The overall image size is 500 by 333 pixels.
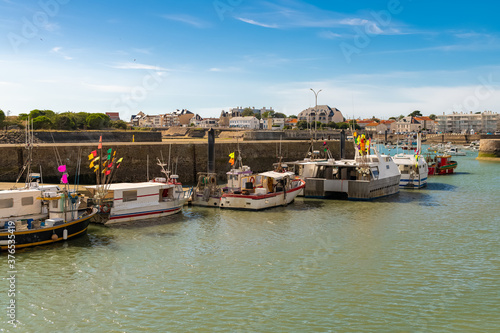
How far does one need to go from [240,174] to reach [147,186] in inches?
255

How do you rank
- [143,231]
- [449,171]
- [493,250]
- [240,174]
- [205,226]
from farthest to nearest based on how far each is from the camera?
[449,171], [240,174], [205,226], [143,231], [493,250]

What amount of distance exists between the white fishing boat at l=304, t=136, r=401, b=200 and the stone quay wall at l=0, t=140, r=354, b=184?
1200cm

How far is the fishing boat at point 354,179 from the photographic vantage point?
101 feet

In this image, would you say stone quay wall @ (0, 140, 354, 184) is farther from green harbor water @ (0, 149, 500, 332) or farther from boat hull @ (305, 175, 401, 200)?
green harbor water @ (0, 149, 500, 332)

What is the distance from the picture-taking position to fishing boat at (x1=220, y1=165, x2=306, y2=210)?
85.3 feet

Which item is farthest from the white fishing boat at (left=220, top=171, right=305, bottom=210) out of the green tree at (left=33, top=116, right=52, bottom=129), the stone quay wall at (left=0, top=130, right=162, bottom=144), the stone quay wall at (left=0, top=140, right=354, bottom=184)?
the green tree at (left=33, top=116, right=52, bottom=129)

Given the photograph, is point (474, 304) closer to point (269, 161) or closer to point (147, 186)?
point (147, 186)

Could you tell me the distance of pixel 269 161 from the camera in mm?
47562

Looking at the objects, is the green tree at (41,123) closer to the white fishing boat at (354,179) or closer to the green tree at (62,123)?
the green tree at (62,123)

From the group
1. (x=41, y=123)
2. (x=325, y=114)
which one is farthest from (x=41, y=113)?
(x=325, y=114)

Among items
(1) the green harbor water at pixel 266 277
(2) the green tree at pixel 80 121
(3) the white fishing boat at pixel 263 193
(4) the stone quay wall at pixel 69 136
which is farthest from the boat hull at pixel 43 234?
(2) the green tree at pixel 80 121

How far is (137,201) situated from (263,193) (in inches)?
299

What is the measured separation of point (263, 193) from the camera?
26.8m

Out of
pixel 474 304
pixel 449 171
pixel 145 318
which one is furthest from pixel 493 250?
pixel 449 171
